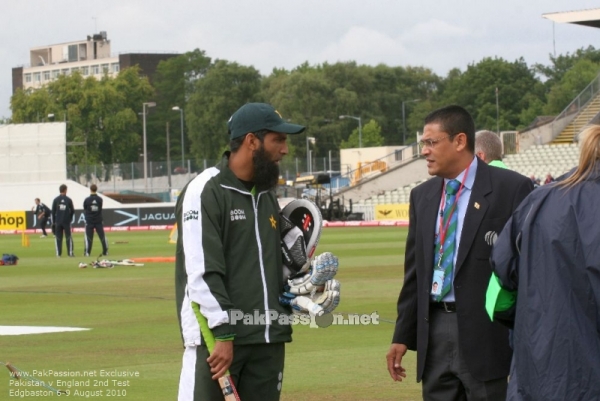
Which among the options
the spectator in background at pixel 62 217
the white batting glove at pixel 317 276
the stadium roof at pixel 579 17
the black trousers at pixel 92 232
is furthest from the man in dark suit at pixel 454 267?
the stadium roof at pixel 579 17

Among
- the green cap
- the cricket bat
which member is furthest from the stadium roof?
the cricket bat

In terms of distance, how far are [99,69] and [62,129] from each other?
115649 millimetres

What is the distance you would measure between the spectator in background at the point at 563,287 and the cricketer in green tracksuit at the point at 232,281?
1.64 m

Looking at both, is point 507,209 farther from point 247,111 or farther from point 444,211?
point 247,111

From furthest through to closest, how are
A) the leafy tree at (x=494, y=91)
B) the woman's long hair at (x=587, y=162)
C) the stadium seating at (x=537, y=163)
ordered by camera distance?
the leafy tree at (x=494, y=91), the stadium seating at (x=537, y=163), the woman's long hair at (x=587, y=162)

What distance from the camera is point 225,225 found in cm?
596

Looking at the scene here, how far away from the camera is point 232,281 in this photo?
595 cm

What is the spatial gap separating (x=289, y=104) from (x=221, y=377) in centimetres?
12990

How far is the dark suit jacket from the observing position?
6070mm

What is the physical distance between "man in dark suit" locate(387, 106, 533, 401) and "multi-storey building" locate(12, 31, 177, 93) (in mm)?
168359

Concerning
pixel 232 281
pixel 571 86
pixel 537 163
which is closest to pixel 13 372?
pixel 232 281

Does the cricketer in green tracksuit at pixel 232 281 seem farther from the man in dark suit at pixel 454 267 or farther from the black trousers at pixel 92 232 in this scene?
the black trousers at pixel 92 232

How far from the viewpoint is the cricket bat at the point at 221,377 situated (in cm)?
576

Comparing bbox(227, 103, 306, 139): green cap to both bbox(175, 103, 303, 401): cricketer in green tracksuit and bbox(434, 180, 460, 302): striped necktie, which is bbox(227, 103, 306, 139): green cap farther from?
bbox(434, 180, 460, 302): striped necktie
